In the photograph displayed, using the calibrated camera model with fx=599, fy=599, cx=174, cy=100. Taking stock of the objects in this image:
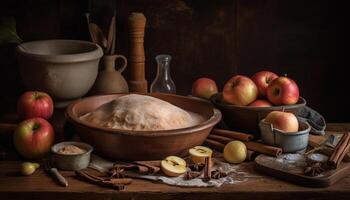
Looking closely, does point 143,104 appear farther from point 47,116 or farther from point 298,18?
point 298,18

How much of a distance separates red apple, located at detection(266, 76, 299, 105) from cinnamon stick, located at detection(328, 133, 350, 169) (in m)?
0.20

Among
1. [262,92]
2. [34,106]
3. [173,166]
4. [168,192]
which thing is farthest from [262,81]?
[34,106]

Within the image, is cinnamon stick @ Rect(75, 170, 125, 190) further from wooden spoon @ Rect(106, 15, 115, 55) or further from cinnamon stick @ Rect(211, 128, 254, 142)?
wooden spoon @ Rect(106, 15, 115, 55)

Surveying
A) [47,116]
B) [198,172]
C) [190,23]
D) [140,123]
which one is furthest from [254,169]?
[190,23]

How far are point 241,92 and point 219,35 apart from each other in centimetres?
53

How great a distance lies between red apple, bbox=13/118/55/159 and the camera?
1.77m

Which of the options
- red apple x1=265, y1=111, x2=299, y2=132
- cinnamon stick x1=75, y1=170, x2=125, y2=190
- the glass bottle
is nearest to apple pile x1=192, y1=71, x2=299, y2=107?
red apple x1=265, y1=111, x2=299, y2=132

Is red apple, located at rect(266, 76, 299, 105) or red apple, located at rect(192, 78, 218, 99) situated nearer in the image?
red apple, located at rect(266, 76, 299, 105)

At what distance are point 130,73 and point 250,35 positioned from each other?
1.67 feet

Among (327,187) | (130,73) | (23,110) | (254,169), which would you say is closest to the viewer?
(327,187)

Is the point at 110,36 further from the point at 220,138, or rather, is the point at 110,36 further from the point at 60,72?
the point at 220,138

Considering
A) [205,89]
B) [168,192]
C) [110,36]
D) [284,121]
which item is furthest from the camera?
[110,36]

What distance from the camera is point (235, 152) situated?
5.86 ft

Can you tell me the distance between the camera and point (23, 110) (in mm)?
1880
